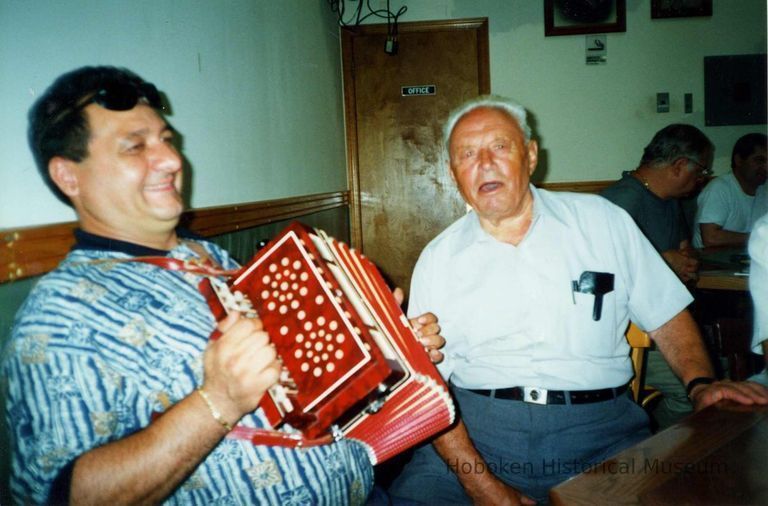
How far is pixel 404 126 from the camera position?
4508 millimetres

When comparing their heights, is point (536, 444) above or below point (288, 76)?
below

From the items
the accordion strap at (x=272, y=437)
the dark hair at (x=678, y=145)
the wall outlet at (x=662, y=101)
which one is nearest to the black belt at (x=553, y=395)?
the accordion strap at (x=272, y=437)

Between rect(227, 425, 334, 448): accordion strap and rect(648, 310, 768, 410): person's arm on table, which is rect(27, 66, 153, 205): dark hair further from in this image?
rect(648, 310, 768, 410): person's arm on table

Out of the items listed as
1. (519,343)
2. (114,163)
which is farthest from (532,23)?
(114,163)

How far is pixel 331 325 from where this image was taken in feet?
2.96

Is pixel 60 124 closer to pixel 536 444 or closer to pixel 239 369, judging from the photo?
pixel 239 369

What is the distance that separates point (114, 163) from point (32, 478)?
0.61m

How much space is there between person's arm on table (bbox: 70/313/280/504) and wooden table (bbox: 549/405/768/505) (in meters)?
0.56

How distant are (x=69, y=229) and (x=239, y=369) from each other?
58cm

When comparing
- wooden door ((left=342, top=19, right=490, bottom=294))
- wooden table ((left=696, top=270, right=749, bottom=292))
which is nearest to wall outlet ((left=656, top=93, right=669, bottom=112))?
wooden door ((left=342, top=19, right=490, bottom=294))

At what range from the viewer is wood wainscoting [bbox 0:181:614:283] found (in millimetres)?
965

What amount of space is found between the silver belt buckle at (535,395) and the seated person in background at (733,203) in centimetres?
282

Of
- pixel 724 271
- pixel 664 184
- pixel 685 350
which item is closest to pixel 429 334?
A: pixel 685 350

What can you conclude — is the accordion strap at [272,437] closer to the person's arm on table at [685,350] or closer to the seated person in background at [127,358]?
the seated person in background at [127,358]
